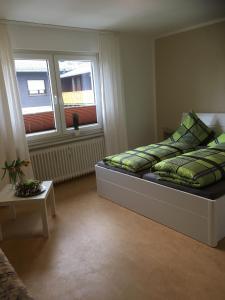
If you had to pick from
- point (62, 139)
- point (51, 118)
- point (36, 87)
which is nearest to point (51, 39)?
point (36, 87)

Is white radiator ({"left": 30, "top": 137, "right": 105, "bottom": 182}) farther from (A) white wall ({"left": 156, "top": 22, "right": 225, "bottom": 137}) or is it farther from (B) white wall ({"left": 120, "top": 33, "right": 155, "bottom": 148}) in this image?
(A) white wall ({"left": 156, "top": 22, "right": 225, "bottom": 137})

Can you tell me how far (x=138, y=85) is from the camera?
15.5 ft

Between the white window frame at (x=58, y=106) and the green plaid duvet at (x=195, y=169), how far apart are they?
1762 mm

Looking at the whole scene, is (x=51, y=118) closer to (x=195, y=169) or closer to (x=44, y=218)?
(x=44, y=218)

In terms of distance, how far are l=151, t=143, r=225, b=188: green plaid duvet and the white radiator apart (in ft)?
5.42

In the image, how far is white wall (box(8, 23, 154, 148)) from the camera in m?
3.53

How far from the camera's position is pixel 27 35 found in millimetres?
3465

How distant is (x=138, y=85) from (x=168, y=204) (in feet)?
9.11

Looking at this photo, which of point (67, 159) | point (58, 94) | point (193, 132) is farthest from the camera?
point (67, 159)

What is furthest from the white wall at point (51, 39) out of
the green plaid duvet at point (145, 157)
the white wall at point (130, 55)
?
the green plaid duvet at point (145, 157)

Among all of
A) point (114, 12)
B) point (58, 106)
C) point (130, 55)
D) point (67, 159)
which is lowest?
point (67, 159)

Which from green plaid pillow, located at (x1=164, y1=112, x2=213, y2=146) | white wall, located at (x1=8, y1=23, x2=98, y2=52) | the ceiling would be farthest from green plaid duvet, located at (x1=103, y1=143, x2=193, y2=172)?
white wall, located at (x1=8, y1=23, x2=98, y2=52)

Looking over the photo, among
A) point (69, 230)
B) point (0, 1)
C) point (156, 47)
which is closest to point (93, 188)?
point (69, 230)

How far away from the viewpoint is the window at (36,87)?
3.72 meters
